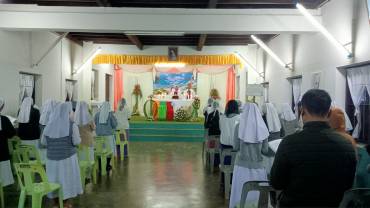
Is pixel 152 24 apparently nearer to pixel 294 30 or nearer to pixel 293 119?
pixel 294 30

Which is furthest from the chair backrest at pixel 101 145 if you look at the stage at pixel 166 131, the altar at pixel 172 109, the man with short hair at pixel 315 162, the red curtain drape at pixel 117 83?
the red curtain drape at pixel 117 83

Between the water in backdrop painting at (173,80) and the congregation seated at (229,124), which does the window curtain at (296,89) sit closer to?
the congregation seated at (229,124)

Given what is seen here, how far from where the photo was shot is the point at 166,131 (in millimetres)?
11992

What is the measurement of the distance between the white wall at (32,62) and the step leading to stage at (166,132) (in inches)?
115

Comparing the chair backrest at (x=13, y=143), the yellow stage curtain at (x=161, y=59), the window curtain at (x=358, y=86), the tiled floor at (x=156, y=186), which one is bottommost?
the tiled floor at (x=156, y=186)

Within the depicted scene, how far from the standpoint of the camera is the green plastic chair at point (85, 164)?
17.7 ft

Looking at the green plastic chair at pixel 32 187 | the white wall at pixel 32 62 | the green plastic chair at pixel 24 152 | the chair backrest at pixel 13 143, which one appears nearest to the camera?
the green plastic chair at pixel 32 187

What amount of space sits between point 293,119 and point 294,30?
1.67 metres

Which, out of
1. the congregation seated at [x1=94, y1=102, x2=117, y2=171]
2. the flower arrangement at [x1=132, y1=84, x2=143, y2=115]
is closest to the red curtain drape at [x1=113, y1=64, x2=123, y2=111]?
the flower arrangement at [x1=132, y1=84, x2=143, y2=115]

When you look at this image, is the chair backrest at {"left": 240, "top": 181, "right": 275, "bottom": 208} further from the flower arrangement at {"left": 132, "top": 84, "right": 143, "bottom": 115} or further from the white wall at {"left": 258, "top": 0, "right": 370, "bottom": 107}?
the flower arrangement at {"left": 132, "top": 84, "right": 143, "bottom": 115}

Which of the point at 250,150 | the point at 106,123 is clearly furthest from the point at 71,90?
the point at 250,150

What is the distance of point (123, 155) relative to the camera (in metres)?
8.41

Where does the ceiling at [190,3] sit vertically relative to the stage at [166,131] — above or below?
above

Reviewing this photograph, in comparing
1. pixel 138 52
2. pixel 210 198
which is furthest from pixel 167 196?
pixel 138 52
